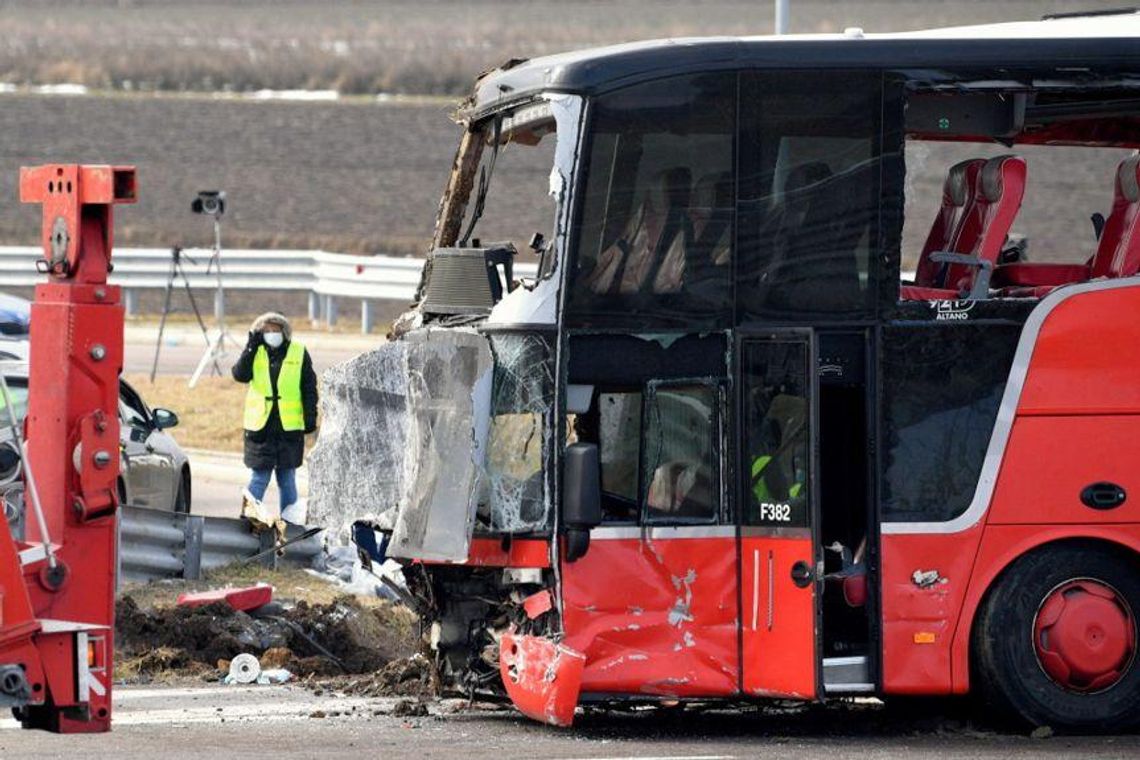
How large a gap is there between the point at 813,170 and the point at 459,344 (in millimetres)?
1953

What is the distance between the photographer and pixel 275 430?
18375 mm

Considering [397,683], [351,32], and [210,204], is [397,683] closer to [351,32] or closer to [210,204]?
[210,204]

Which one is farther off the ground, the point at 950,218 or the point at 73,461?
the point at 950,218

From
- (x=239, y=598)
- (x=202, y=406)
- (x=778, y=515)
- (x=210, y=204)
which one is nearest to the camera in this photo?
(x=778, y=515)

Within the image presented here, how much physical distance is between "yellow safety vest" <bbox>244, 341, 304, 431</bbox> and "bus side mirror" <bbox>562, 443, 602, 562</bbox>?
8.08 metres

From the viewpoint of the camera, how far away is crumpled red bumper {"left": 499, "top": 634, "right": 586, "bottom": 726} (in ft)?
33.8

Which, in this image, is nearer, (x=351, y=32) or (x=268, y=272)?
(x=268, y=272)

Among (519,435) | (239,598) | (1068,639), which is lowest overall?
(239,598)

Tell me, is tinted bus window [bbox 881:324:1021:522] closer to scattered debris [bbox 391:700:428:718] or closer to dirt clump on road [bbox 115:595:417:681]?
scattered debris [bbox 391:700:428:718]

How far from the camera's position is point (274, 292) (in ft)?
127

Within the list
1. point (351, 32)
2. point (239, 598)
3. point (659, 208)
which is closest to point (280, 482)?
point (239, 598)

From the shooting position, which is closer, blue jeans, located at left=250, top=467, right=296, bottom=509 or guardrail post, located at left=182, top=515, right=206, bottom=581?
guardrail post, located at left=182, top=515, right=206, bottom=581

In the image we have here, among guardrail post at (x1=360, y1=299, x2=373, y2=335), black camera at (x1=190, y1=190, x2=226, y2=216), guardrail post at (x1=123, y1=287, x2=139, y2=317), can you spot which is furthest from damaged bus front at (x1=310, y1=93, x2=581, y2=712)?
guardrail post at (x1=123, y1=287, x2=139, y2=317)

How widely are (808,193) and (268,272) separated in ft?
80.2
